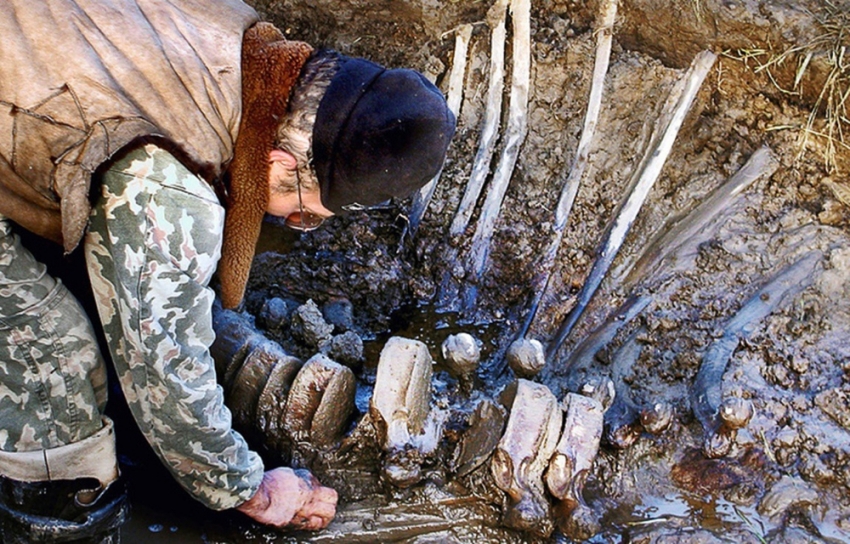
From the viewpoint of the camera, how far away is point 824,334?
10.2 ft

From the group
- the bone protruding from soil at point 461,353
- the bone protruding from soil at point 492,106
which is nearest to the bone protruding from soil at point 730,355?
the bone protruding from soil at point 461,353

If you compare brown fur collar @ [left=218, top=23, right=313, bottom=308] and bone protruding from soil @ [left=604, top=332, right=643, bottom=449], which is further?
bone protruding from soil @ [left=604, top=332, right=643, bottom=449]

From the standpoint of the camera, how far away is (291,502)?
249cm

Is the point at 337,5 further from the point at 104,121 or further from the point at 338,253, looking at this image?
the point at 104,121

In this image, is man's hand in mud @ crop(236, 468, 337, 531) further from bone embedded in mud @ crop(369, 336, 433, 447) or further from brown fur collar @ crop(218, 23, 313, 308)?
brown fur collar @ crop(218, 23, 313, 308)

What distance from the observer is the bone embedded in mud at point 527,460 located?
2.59 metres

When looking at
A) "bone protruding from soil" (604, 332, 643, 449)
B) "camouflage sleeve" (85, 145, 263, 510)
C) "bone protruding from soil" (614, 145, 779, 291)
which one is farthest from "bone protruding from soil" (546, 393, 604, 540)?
"camouflage sleeve" (85, 145, 263, 510)

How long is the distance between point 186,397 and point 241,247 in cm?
40

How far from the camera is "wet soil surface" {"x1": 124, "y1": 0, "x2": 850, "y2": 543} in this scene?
2711 millimetres

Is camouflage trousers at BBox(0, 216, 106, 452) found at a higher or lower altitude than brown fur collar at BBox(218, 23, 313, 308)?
lower

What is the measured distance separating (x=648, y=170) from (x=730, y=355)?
2.81ft

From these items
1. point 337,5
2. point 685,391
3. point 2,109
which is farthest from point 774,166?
point 2,109

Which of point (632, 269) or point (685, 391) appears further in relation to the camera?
point (632, 269)

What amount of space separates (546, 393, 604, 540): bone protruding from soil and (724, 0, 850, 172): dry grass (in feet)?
5.19
